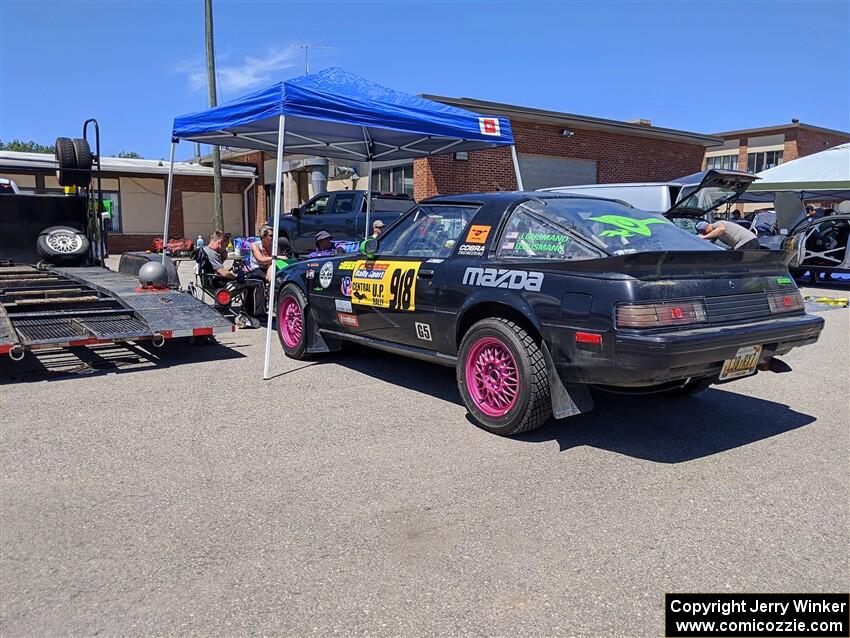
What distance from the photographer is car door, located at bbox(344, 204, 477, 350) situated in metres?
5.15

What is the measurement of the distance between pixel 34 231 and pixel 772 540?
973cm

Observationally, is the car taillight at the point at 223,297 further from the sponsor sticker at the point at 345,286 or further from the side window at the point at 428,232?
the side window at the point at 428,232

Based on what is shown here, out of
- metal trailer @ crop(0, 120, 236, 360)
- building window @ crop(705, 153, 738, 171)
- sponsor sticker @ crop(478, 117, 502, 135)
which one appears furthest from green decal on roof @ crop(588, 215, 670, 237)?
building window @ crop(705, 153, 738, 171)

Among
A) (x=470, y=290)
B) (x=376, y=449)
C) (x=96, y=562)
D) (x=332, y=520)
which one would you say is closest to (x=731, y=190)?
(x=470, y=290)

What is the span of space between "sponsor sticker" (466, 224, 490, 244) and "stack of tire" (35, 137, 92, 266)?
6.73 metres

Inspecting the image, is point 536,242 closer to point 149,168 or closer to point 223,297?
point 223,297

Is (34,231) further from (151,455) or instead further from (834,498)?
(834,498)

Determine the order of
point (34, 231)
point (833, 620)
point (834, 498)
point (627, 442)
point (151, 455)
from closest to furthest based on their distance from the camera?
point (833, 620) < point (834, 498) < point (151, 455) < point (627, 442) < point (34, 231)

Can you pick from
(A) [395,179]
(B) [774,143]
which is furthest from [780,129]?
(A) [395,179]

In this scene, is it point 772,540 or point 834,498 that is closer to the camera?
point 772,540

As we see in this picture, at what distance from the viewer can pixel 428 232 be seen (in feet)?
18.1

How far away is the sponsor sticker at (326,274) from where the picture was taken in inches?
247

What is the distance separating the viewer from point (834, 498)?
3619 mm

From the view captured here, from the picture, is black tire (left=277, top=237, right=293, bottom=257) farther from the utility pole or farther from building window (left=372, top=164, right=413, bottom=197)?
building window (left=372, top=164, right=413, bottom=197)
